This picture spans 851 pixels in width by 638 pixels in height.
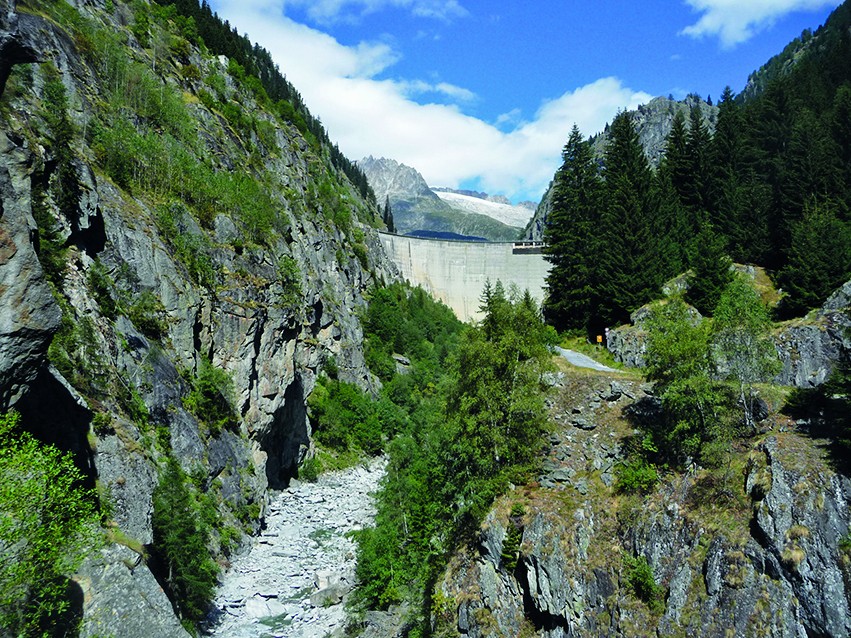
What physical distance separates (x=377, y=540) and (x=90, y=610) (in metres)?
14.7

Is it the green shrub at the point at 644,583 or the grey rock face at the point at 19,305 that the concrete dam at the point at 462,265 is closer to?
the green shrub at the point at 644,583

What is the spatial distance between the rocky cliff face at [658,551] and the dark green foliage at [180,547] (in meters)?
9.94

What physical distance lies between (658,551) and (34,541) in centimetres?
1923

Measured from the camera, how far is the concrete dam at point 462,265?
295 ft

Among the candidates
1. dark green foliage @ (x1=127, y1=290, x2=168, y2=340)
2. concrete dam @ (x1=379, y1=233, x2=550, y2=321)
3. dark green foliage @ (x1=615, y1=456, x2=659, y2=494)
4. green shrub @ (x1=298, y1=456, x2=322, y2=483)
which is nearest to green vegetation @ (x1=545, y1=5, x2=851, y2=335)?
dark green foliage @ (x1=615, y1=456, x2=659, y2=494)

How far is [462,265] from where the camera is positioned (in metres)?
98.6

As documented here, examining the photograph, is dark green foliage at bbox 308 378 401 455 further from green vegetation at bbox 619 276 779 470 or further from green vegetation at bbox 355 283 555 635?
green vegetation at bbox 619 276 779 470

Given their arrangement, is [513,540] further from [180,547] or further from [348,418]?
[348,418]

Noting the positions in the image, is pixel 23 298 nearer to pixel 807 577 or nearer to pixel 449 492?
pixel 449 492

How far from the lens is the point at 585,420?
26.8 metres

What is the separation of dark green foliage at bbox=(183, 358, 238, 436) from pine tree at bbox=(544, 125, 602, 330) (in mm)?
26862

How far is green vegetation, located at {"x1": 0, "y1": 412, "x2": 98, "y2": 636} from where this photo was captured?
39.5 feet

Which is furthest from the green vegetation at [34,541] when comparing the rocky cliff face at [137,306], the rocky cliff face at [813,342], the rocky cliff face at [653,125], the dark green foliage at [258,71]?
the rocky cliff face at [653,125]

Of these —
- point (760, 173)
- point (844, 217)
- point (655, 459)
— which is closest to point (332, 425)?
point (655, 459)
